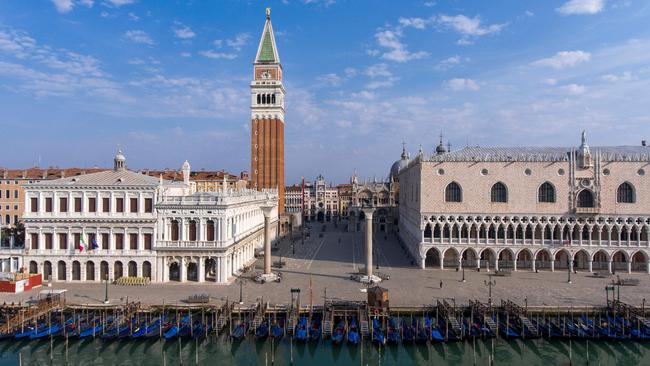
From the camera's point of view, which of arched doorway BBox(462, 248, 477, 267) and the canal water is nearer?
the canal water

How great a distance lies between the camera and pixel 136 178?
47.5 metres

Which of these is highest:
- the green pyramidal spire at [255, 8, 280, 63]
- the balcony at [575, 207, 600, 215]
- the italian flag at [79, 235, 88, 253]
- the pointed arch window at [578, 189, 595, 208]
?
the green pyramidal spire at [255, 8, 280, 63]

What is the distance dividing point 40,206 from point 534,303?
1747 inches

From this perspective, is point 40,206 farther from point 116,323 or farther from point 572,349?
point 572,349

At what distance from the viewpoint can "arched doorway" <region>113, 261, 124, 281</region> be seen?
45.8 meters

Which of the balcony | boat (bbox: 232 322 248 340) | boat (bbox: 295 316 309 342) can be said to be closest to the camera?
boat (bbox: 295 316 309 342)

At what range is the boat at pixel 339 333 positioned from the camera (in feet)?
105

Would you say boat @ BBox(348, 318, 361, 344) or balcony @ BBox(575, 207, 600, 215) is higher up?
balcony @ BBox(575, 207, 600, 215)

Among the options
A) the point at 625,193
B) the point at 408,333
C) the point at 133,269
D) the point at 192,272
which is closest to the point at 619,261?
the point at 625,193

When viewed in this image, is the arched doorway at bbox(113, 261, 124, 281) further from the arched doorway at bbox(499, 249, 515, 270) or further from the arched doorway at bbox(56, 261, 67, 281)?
the arched doorway at bbox(499, 249, 515, 270)

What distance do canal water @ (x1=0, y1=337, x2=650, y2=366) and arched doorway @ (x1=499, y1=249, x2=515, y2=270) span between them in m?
21.4

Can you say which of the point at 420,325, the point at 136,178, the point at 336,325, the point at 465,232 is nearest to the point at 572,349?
the point at 420,325

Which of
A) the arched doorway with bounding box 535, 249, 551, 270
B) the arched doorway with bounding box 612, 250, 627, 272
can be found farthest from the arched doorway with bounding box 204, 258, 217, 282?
the arched doorway with bounding box 612, 250, 627, 272

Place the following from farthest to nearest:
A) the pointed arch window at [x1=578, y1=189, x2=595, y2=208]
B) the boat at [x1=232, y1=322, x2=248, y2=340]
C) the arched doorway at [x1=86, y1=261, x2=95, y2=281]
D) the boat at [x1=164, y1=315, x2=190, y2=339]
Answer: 1. the pointed arch window at [x1=578, y1=189, x2=595, y2=208]
2. the arched doorway at [x1=86, y1=261, x2=95, y2=281]
3. the boat at [x1=232, y1=322, x2=248, y2=340]
4. the boat at [x1=164, y1=315, x2=190, y2=339]
